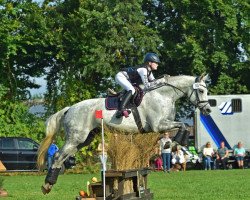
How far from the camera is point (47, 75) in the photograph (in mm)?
38812

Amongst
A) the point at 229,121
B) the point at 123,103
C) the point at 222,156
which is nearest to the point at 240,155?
the point at 222,156

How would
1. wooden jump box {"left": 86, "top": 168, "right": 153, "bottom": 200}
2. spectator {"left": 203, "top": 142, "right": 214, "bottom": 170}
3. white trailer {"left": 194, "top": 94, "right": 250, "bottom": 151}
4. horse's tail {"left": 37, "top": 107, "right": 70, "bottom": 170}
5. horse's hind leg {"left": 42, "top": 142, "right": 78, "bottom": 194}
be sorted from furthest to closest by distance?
white trailer {"left": 194, "top": 94, "right": 250, "bottom": 151}
spectator {"left": 203, "top": 142, "right": 214, "bottom": 170}
horse's tail {"left": 37, "top": 107, "right": 70, "bottom": 170}
horse's hind leg {"left": 42, "top": 142, "right": 78, "bottom": 194}
wooden jump box {"left": 86, "top": 168, "right": 153, "bottom": 200}

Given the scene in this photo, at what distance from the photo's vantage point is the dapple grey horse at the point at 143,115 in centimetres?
1449

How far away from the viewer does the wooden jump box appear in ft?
44.9

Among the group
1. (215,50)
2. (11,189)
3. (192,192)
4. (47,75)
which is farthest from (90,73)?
(192,192)

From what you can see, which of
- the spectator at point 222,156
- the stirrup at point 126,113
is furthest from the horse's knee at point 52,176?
the spectator at point 222,156

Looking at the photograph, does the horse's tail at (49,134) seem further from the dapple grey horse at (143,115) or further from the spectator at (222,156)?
the spectator at (222,156)

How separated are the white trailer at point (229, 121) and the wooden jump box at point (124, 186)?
19.7 meters

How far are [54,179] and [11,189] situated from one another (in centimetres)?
491

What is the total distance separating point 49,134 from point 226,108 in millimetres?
19015

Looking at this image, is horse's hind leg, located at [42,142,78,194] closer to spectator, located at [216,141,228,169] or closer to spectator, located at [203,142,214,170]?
spectator, located at [203,142,214,170]

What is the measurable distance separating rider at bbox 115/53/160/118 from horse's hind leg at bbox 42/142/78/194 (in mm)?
1355

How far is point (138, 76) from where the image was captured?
1470 cm

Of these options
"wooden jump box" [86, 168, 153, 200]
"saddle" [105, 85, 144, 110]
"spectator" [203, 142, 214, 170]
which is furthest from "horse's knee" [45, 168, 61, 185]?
"spectator" [203, 142, 214, 170]
